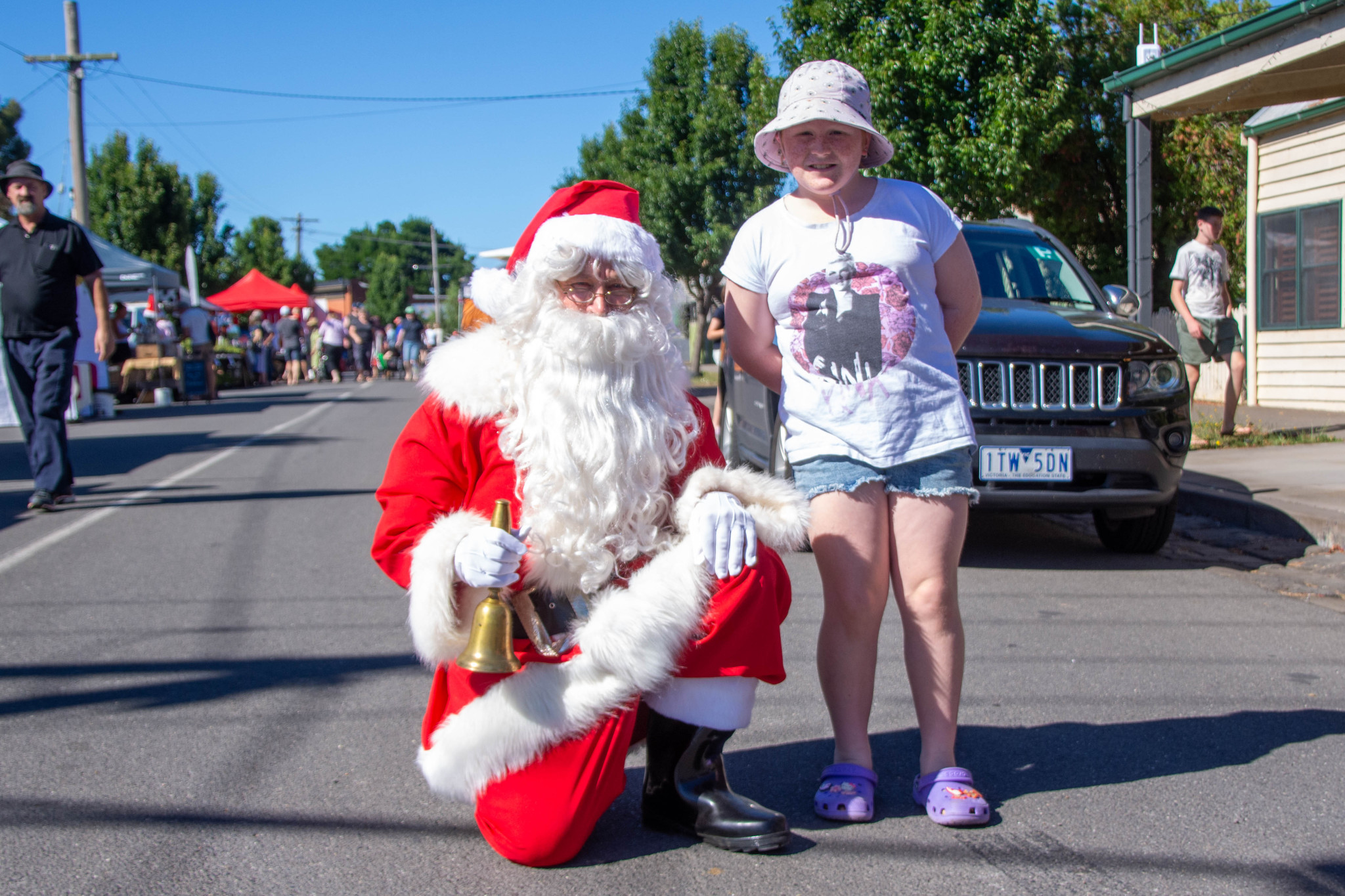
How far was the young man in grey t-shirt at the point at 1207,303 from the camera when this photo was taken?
940 cm

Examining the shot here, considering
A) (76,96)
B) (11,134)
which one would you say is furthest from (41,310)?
(11,134)

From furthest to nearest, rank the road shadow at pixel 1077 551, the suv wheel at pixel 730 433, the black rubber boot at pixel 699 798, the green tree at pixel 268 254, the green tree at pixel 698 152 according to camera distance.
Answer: the green tree at pixel 268 254
the green tree at pixel 698 152
the suv wheel at pixel 730 433
the road shadow at pixel 1077 551
the black rubber boot at pixel 699 798

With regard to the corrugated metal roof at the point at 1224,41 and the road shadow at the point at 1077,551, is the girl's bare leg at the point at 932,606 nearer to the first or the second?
the road shadow at the point at 1077,551

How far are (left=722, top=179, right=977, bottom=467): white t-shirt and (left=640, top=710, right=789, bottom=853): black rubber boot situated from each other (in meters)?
0.75

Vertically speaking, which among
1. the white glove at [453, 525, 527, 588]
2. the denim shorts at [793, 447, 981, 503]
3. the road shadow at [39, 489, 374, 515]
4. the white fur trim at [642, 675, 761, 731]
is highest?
the denim shorts at [793, 447, 981, 503]

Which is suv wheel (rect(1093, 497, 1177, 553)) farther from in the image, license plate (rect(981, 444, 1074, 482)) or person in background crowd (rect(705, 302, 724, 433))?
person in background crowd (rect(705, 302, 724, 433))

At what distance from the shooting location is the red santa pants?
2.55 meters

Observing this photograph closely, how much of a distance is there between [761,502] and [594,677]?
1.89 ft

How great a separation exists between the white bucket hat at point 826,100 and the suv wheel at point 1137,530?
3519 millimetres

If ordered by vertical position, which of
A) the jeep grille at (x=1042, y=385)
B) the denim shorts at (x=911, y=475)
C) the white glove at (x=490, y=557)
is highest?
the jeep grille at (x=1042, y=385)

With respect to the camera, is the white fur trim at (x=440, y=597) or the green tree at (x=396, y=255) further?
the green tree at (x=396, y=255)

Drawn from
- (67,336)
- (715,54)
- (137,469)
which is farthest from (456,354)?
(715,54)

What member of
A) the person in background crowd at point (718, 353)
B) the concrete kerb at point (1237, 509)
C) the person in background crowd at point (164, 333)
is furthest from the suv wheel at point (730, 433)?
the person in background crowd at point (164, 333)

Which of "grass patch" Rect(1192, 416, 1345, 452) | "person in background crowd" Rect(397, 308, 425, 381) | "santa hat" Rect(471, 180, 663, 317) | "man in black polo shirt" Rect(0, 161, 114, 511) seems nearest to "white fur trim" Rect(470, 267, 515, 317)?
"santa hat" Rect(471, 180, 663, 317)
